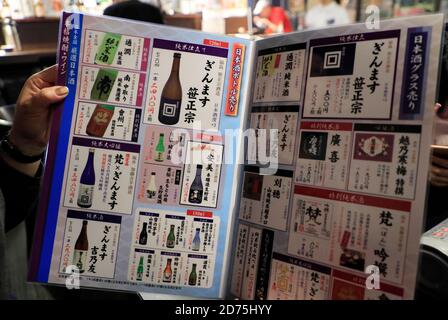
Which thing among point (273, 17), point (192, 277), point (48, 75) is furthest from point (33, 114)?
point (273, 17)

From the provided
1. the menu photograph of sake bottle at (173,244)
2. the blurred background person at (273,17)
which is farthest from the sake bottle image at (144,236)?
the blurred background person at (273,17)

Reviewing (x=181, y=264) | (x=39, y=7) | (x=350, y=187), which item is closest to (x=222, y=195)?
(x=181, y=264)

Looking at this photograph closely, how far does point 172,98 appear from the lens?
2.77 feet

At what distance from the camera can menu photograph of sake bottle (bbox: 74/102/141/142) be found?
32.8 inches

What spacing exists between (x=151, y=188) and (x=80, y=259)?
230mm

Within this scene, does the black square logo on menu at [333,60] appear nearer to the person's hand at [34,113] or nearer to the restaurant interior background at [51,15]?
the person's hand at [34,113]

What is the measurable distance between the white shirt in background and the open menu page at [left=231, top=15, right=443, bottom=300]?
2.73m

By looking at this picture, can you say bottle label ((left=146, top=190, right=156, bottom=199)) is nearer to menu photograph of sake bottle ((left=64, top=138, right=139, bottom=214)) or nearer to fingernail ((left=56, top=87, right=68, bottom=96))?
menu photograph of sake bottle ((left=64, top=138, right=139, bottom=214))

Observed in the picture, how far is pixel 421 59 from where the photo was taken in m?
0.64

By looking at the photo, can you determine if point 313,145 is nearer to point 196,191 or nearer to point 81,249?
point 196,191

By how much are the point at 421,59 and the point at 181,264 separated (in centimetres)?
65

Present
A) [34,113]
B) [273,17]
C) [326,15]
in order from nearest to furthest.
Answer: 1. [34,113]
2. [273,17]
3. [326,15]

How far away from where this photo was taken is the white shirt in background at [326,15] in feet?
10.8

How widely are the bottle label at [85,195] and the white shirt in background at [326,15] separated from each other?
2.90 m
